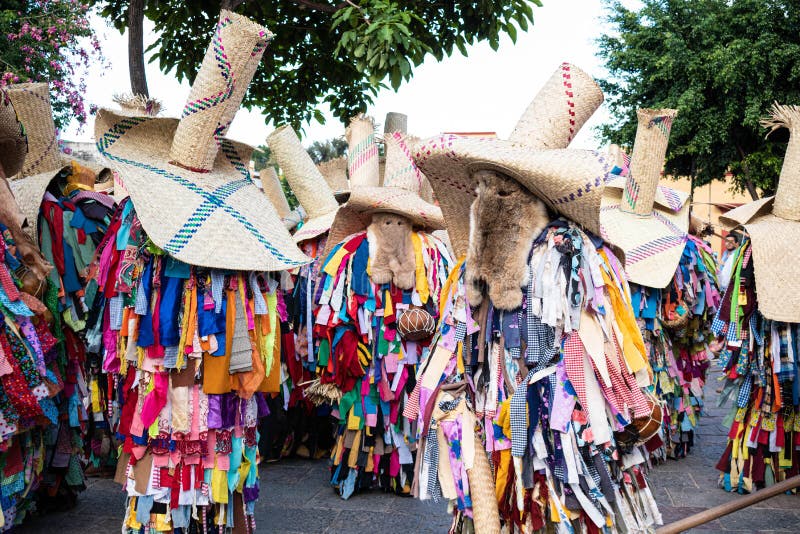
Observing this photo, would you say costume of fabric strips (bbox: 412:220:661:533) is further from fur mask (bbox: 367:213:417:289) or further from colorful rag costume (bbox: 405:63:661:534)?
fur mask (bbox: 367:213:417:289)

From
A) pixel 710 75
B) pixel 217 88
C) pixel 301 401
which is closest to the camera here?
pixel 217 88

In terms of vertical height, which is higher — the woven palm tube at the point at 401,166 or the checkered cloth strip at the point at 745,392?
the woven palm tube at the point at 401,166

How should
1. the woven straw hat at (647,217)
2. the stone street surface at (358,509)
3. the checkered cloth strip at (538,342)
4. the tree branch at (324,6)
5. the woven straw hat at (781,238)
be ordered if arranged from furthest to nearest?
1. the tree branch at (324,6)
2. the woven straw hat at (647,217)
3. the woven straw hat at (781,238)
4. the stone street surface at (358,509)
5. the checkered cloth strip at (538,342)

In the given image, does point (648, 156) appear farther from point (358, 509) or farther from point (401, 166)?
point (358, 509)

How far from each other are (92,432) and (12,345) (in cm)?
117

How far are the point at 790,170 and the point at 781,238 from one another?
0.49m

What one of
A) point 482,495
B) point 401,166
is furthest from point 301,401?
point 482,495

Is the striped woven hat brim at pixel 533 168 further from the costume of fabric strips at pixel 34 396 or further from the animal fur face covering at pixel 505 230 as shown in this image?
the costume of fabric strips at pixel 34 396

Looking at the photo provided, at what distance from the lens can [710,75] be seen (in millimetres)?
16375

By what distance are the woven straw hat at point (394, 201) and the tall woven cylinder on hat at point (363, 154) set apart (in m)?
0.28

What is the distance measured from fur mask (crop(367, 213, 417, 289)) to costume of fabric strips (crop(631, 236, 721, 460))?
1.77 m

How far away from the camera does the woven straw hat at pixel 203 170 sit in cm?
319

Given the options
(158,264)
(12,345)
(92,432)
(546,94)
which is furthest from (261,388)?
(546,94)

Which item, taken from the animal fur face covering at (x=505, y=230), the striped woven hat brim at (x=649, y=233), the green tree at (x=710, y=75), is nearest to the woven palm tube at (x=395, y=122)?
the striped woven hat brim at (x=649, y=233)
